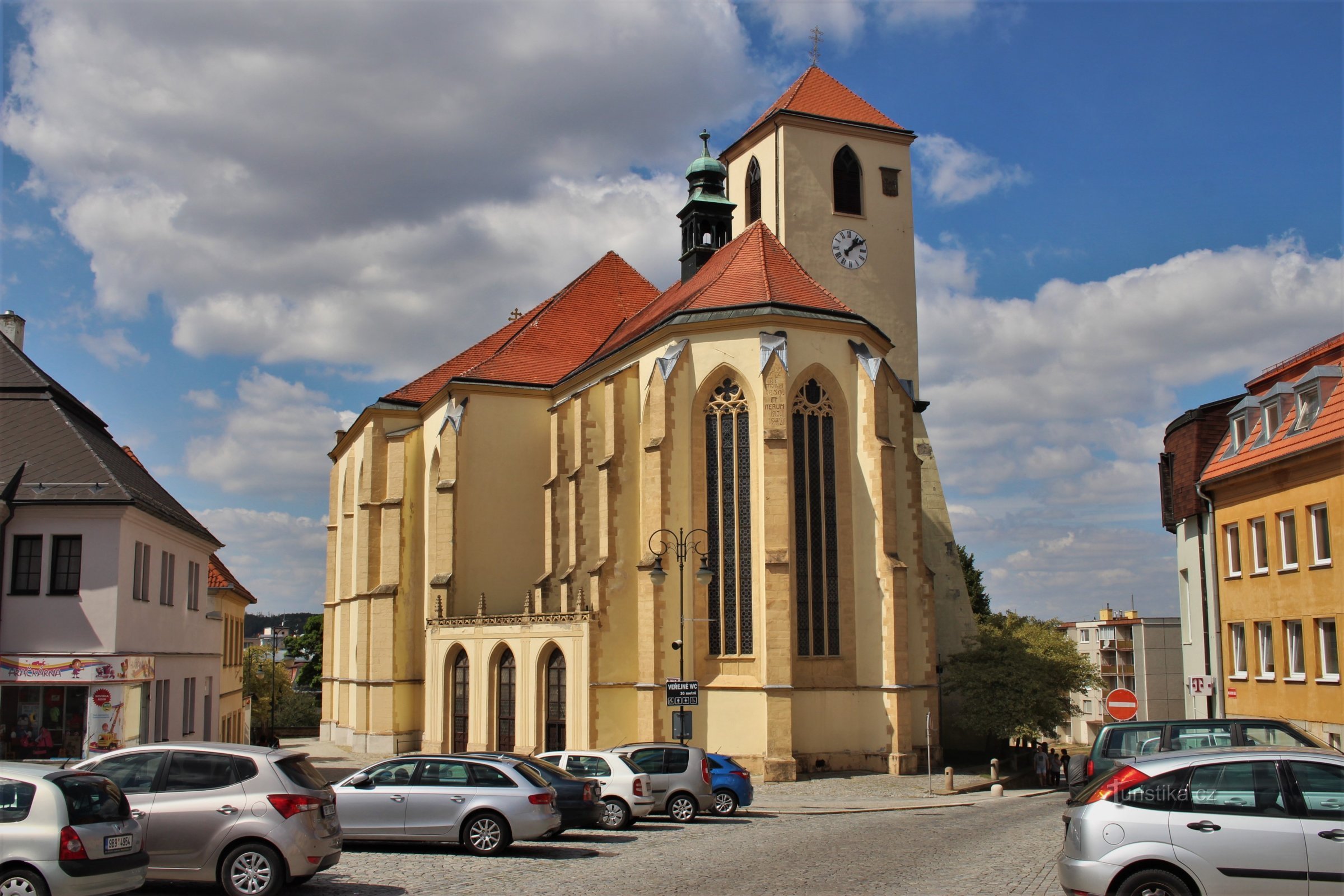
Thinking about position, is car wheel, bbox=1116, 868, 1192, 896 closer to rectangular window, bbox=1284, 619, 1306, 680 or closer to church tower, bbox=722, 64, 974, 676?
rectangular window, bbox=1284, 619, 1306, 680

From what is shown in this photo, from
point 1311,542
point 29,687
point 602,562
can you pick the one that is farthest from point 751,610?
point 29,687

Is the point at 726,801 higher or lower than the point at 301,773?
lower

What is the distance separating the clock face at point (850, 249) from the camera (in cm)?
4562

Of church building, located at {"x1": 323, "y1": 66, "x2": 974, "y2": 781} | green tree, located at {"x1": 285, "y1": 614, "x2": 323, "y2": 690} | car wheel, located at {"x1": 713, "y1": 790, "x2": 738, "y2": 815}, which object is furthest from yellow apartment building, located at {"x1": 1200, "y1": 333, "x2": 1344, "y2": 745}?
green tree, located at {"x1": 285, "y1": 614, "x2": 323, "y2": 690}

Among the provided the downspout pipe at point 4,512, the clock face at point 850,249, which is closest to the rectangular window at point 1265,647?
the clock face at point 850,249

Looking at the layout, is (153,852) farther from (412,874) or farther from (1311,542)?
(1311,542)

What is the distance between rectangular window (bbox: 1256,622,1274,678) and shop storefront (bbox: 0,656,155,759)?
919 inches

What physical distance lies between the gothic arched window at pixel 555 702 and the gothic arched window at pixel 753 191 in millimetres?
20636

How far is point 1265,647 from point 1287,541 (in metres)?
2.71

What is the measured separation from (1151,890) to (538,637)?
26397mm

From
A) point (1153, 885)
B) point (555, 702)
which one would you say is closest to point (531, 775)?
point (1153, 885)

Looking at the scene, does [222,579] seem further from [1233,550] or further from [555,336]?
[1233,550]

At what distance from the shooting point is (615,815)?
62.5 ft

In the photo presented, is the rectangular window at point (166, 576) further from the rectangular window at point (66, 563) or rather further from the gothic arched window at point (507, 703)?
the gothic arched window at point (507, 703)
